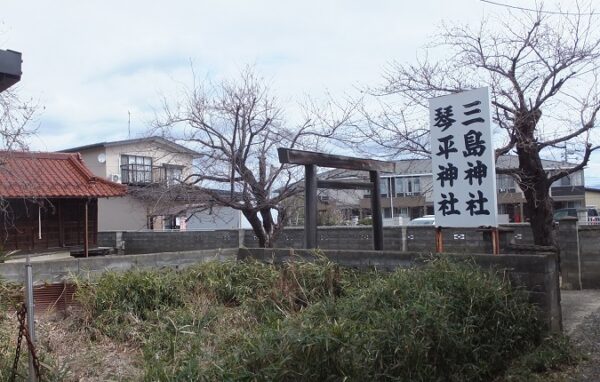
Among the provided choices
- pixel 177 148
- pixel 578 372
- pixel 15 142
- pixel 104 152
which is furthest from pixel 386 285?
pixel 104 152

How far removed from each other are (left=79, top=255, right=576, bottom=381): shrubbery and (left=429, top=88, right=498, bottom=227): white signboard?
1.92 metres

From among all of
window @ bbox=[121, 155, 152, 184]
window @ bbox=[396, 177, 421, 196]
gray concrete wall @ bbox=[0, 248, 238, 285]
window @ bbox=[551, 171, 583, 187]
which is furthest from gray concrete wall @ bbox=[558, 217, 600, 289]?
window @ bbox=[396, 177, 421, 196]

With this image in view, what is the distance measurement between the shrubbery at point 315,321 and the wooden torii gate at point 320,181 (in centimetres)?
177

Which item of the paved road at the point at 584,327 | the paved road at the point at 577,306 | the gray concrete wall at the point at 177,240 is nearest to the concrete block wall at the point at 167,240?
the gray concrete wall at the point at 177,240

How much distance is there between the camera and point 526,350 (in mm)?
6391

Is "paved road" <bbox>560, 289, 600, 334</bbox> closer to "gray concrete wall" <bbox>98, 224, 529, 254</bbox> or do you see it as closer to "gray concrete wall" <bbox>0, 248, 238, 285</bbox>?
"gray concrete wall" <bbox>98, 224, 529, 254</bbox>

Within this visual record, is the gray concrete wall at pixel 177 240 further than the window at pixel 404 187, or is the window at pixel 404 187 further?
the window at pixel 404 187

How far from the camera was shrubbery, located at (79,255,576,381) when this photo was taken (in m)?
4.66

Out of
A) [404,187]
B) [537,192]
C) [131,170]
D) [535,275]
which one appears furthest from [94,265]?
[404,187]

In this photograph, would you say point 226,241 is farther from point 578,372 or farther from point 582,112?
point 578,372

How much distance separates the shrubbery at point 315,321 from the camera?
4664 mm

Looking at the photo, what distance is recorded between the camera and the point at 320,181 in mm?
11086

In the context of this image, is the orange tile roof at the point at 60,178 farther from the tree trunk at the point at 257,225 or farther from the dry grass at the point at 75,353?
the dry grass at the point at 75,353

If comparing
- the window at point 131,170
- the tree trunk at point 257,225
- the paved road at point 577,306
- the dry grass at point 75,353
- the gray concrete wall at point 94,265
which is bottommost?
the paved road at point 577,306
